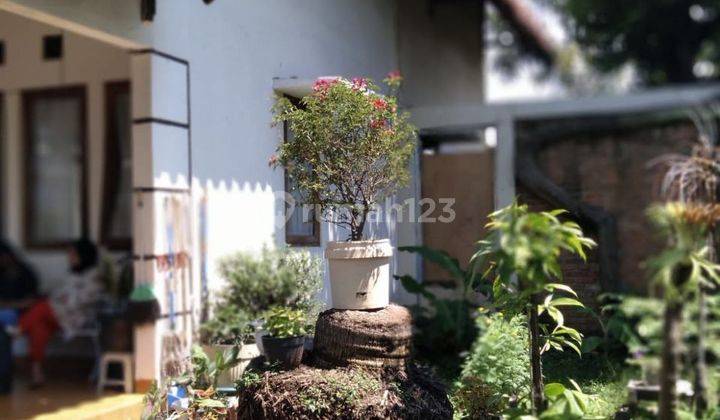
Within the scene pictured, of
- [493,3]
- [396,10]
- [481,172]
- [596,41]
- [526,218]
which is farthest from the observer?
[596,41]

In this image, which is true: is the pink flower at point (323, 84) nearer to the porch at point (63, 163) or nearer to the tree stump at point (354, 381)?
the tree stump at point (354, 381)

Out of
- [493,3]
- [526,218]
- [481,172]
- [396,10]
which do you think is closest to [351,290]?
[526,218]

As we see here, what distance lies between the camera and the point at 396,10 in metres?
9.71

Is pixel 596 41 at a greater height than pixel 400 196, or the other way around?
pixel 596 41

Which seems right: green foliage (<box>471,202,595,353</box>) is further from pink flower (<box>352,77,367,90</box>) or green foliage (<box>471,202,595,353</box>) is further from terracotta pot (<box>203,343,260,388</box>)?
terracotta pot (<box>203,343,260,388</box>)

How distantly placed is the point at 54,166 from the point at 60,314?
6.14ft

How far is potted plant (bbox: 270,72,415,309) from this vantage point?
5.37 meters

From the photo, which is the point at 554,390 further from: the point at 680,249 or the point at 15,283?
the point at 15,283

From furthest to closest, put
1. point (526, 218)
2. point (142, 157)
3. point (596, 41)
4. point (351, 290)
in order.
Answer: point (596, 41)
point (142, 157)
point (351, 290)
point (526, 218)

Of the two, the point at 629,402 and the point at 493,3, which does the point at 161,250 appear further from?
the point at 493,3

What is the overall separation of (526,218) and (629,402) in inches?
45.8

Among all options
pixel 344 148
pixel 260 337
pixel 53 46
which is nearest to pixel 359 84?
pixel 344 148

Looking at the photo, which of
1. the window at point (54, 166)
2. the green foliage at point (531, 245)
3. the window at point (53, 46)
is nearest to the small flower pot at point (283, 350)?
the green foliage at point (531, 245)

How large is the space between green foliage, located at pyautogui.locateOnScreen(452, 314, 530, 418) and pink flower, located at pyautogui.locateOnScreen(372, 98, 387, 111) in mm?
1609
